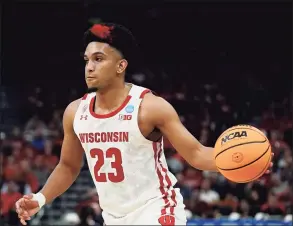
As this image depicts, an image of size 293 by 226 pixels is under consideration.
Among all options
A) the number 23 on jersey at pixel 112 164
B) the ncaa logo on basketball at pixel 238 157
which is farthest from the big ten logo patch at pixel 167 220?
the ncaa logo on basketball at pixel 238 157

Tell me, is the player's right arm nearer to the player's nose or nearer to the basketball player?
the basketball player

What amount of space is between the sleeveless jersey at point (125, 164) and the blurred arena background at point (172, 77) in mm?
8928

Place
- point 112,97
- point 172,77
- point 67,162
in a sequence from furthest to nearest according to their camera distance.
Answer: point 172,77
point 67,162
point 112,97

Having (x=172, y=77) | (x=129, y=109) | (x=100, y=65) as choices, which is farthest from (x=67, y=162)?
(x=172, y=77)

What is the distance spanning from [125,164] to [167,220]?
50 cm

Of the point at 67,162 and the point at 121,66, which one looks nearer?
the point at 121,66

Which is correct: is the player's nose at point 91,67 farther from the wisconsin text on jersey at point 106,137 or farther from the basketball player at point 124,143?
the wisconsin text on jersey at point 106,137

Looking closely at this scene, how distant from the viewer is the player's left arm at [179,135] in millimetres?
4785

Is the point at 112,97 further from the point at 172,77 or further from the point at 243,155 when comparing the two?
the point at 172,77

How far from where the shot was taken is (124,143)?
4.89 m

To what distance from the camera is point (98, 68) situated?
197 inches

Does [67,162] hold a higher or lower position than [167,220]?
higher

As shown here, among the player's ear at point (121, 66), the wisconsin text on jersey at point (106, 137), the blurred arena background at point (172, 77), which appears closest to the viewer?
the wisconsin text on jersey at point (106, 137)

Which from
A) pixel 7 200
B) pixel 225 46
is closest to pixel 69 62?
pixel 225 46
